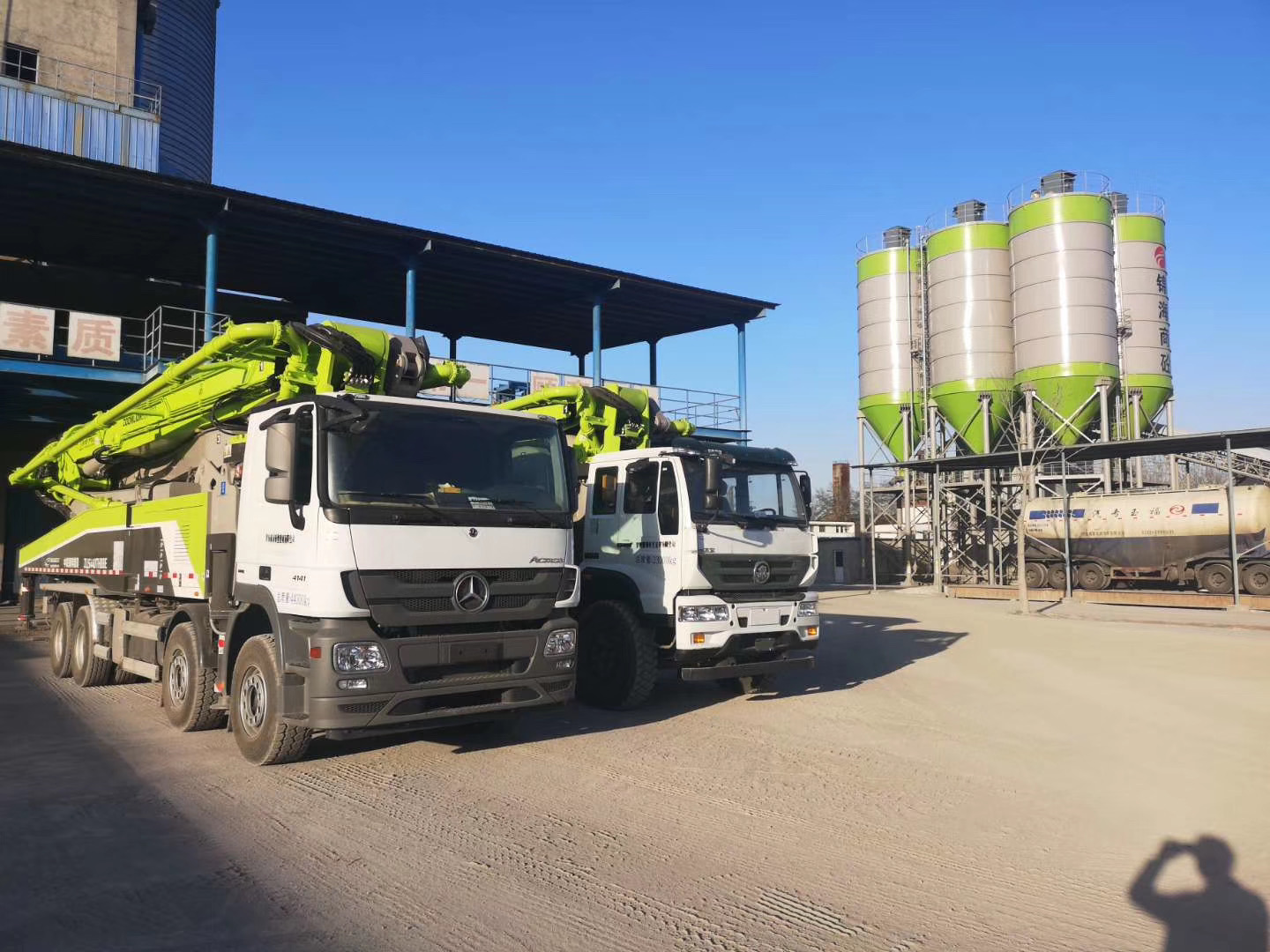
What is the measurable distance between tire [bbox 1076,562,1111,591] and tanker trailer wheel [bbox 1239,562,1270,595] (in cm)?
395

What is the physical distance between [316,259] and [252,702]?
59.6ft

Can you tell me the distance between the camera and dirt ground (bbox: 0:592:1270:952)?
419 cm

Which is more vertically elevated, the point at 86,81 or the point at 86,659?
the point at 86,81

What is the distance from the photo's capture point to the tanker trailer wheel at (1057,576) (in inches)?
1232

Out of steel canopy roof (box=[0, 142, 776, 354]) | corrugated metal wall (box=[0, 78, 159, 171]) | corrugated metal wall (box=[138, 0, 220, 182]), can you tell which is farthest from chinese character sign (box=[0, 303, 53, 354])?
corrugated metal wall (box=[138, 0, 220, 182])

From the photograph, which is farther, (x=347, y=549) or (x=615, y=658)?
(x=615, y=658)

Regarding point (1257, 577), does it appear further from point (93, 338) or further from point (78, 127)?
point (78, 127)

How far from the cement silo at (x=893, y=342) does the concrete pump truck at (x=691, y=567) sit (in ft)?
92.6

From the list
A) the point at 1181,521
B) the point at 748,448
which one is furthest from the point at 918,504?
the point at 748,448

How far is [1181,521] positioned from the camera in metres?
27.3

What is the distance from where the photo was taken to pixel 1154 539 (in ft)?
91.7

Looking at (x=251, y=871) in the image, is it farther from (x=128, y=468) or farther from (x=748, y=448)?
(x=128, y=468)

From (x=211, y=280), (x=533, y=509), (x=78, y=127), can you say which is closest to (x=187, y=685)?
(x=533, y=509)

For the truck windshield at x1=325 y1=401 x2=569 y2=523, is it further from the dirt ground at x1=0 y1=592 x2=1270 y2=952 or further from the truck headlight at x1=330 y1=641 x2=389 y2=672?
the dirt ground at x1=0 y1=592 x2=1270 y2=952
